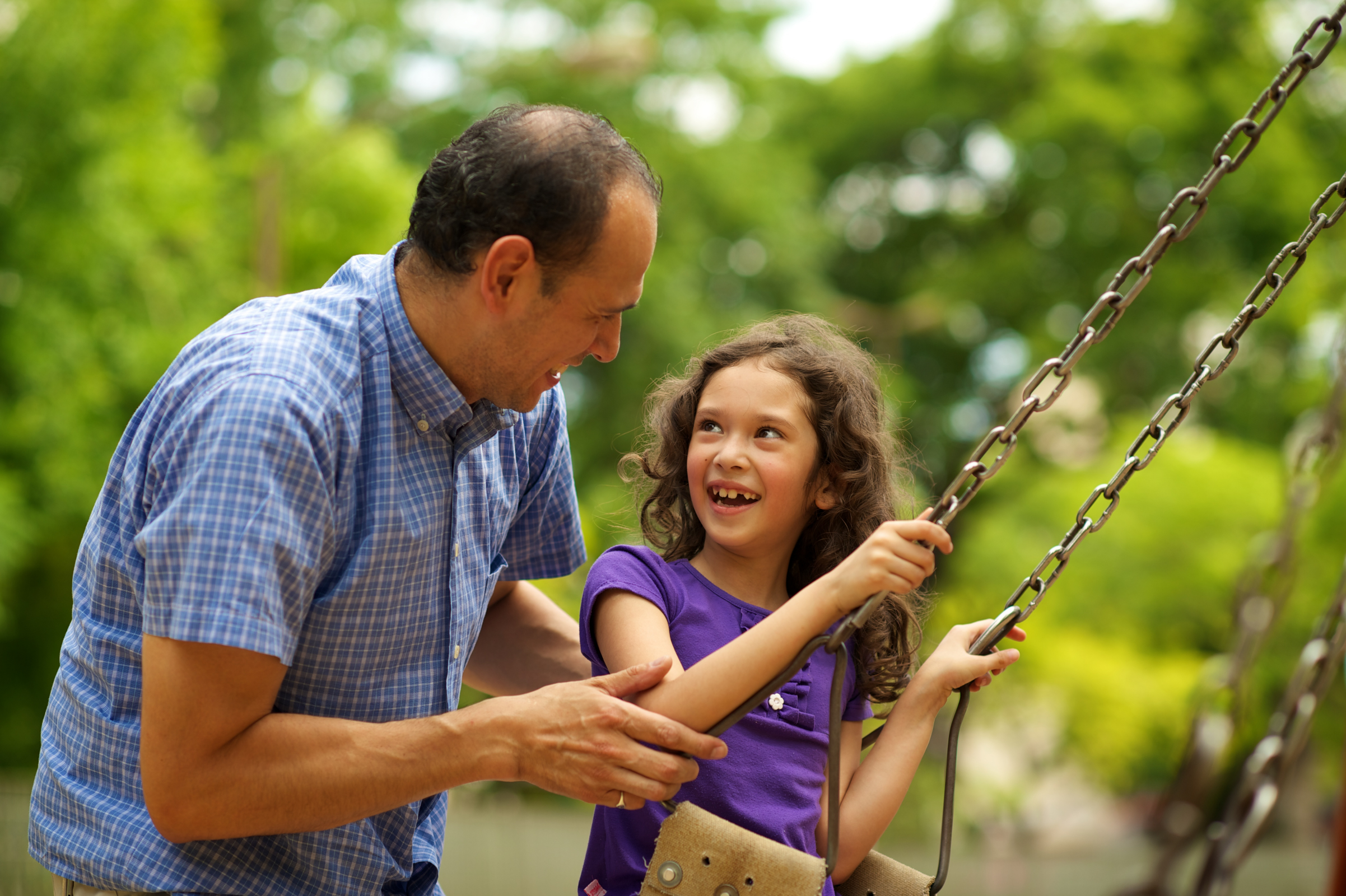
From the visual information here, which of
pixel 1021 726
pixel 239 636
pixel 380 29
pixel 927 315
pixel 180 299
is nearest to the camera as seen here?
pixel 239 636

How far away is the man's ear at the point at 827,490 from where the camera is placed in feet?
7.91

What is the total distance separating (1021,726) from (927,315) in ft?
23.2

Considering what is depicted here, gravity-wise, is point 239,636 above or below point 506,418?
below

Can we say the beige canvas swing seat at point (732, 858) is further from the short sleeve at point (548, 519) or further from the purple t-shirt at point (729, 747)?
the short sleeve at point (548, 519)

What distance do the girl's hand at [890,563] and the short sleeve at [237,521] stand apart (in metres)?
0.78

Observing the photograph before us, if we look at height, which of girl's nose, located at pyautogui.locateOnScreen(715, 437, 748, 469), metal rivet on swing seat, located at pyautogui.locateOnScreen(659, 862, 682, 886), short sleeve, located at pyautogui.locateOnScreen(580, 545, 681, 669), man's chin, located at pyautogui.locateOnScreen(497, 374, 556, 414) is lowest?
metal rivet on swing seat, located at pyautogui.locateOnScreen(659, 862, 682, 886)

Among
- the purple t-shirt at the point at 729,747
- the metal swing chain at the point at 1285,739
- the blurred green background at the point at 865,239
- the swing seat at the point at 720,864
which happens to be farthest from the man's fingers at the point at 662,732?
the blurred green background at the point at 865,239

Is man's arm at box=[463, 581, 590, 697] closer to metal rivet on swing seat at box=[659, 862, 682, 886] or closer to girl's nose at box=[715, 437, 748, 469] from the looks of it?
girl's nose at box=[715, 437, 748, 469]

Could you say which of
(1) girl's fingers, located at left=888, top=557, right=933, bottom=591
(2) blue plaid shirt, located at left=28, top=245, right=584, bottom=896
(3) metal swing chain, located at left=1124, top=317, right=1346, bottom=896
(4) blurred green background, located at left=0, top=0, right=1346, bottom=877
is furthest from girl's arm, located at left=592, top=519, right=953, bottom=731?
(4) blurred green background, located at left=0, top=0, right=1346, bottom=877

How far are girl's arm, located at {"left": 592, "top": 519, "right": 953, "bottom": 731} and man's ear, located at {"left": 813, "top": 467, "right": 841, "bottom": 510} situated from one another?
1.46 feet

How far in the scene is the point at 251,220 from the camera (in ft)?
34.0

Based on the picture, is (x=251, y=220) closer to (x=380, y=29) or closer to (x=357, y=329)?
(x=380, y=29)

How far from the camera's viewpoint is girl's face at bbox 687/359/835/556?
7.47ft

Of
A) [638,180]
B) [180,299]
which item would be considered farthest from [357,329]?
[180,299]
